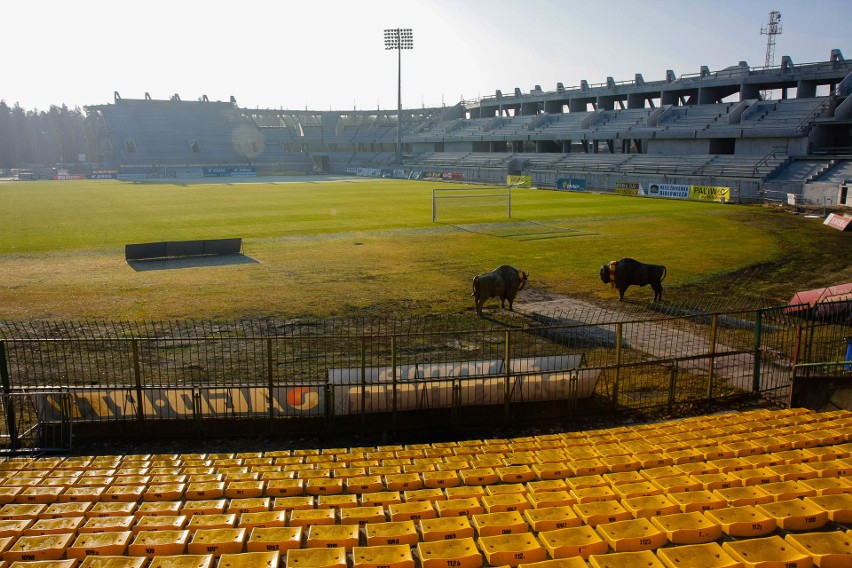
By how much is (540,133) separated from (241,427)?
7901cm

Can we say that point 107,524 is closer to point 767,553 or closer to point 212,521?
point 212,521

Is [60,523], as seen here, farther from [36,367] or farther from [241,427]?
[36,367]

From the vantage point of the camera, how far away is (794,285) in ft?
74.7

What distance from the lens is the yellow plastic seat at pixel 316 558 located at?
5.70 meters

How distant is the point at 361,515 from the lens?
698cm

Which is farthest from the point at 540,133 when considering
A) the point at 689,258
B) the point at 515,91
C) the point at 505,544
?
the point at 505,544

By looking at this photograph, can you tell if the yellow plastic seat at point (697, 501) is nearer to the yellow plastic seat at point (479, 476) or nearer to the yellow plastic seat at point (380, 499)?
the yellow plastic seat at point (479, 476)

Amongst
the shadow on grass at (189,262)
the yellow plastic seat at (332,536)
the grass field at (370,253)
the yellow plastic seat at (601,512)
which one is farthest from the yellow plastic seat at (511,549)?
the shadow on grass at (189,262)

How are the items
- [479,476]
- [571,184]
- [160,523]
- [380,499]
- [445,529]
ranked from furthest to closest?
[571,184], [479,476], [380,499], [160,523], [445,529]

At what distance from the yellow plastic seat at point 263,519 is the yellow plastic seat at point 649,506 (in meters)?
3.61

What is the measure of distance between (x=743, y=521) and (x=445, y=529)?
9.50 ft

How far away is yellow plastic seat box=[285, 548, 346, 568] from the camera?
570 centimetres

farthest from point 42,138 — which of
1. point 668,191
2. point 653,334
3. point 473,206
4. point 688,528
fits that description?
point 688,528

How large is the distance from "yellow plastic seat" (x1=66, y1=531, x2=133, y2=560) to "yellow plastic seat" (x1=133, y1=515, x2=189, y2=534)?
0.20m
